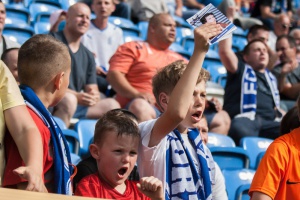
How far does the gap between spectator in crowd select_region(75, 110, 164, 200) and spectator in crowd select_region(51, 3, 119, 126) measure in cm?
284

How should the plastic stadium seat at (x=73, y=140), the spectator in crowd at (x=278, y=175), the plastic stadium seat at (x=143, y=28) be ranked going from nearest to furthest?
the spectator in crowd at (x=278, y=175) < the plastic stadium seat at (x=73, y=140) < the plastic stadium seat at (x=143, y=28)

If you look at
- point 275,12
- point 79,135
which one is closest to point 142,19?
point 275,12

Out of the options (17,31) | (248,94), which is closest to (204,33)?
(248,94)

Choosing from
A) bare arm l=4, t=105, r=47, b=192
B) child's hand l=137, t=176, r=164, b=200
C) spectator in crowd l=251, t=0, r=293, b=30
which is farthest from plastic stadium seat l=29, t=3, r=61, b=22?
child's hand l=137, t=176, r=164, b=200

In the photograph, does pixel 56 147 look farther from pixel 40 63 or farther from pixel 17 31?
pixel 17 31

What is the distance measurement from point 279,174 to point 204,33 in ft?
2.25

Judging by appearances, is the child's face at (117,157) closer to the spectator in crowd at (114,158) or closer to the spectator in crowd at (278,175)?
the spectator in crowd at (114,158)

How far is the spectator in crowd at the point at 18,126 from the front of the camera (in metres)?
2.89

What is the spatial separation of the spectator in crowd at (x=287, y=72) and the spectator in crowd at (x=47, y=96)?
17.8 ft

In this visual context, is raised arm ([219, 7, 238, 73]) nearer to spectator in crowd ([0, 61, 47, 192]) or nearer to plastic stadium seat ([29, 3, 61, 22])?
plastic stadium seat ([29, 3, 61, 22])

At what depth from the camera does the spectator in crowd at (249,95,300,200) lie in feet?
11.0

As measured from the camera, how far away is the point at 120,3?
10758 mm

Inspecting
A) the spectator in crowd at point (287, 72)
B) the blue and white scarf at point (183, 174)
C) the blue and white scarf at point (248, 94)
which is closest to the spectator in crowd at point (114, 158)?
the blue and white scarf at point (183, 174)

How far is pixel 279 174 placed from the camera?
3.37 m
